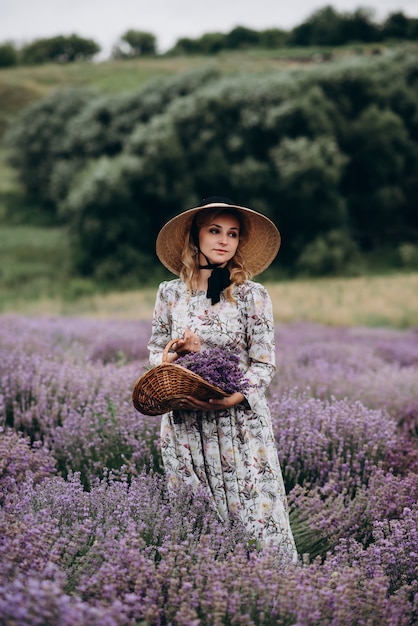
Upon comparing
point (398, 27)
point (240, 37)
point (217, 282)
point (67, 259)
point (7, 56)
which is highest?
point (240, 37)

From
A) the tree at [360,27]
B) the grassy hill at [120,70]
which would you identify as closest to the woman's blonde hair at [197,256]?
the grassy hill at [120,70]

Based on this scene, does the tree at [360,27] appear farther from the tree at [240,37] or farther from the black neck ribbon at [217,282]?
the black neck ribbon at [217,282]

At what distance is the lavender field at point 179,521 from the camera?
1.83 metres

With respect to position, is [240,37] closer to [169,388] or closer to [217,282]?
[217,282]

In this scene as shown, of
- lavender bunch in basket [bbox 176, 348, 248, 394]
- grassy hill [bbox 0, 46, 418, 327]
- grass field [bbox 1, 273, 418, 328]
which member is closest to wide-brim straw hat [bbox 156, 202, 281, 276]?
lavender bunch in basket [bbox 176, 348, 248, 394]

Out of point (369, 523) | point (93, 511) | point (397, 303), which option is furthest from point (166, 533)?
point (397, 303)

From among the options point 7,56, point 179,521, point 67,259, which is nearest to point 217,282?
point 179,521

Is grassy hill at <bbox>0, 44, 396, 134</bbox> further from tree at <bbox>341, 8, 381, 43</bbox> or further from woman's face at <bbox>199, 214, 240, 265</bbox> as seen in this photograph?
woman's face at <bbox>199, 214, 240, 265</bbox>

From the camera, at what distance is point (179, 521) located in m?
2.33

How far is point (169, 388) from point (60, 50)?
53567 mm

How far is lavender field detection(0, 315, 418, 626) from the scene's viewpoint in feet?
6.01

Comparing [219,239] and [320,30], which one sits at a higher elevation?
[320,30]

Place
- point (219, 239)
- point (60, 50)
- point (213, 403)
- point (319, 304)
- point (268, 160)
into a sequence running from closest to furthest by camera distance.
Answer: point (213, 403), point (219, 239), point (319, 304), point (268, 160), point (60, 50)

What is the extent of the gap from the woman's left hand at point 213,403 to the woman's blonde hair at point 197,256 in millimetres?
443
